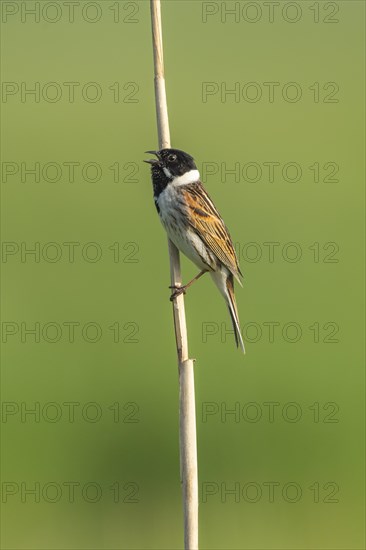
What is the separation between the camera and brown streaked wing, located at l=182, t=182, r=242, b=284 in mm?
4742

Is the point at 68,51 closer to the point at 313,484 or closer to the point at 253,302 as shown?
the point at 253,302

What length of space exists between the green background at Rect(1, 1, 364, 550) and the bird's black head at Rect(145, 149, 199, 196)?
2173mm

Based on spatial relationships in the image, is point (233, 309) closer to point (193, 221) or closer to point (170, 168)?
point (193, 221)

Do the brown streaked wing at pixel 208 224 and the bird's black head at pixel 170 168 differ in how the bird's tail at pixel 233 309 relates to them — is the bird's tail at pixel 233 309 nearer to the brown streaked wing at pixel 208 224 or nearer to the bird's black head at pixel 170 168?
the brown streaked wing at pixel 208 224

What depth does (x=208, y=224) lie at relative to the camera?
4.85 metres

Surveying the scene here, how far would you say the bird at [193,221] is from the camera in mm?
4625

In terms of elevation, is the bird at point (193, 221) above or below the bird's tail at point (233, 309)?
above

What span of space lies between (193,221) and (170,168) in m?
0.32

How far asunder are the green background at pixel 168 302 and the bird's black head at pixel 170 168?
85.5 inches

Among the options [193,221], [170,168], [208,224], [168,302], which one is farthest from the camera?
[168,302]

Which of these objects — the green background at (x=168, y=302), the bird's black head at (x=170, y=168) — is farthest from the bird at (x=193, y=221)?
the green background at (x=168, y=302)

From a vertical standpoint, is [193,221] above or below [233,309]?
above

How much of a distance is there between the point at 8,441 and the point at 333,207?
14.1ft

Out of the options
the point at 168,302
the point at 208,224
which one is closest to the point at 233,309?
the point at 208,224
